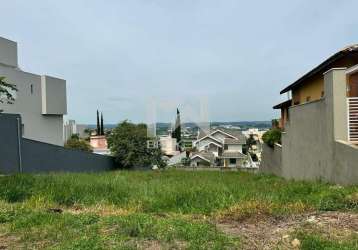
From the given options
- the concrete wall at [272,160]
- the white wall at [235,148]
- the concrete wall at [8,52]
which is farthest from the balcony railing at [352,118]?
the white wall at [235,148]

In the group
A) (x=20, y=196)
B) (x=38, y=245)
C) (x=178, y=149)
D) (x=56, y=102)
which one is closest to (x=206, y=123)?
(x=56, y=102)

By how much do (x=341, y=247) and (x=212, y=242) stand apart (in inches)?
54.5

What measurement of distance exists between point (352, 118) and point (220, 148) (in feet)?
211

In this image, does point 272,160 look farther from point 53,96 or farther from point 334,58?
point 53,96

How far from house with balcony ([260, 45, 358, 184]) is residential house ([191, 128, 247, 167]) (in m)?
44.2

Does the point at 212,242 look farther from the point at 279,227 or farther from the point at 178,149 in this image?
the point at 178,149

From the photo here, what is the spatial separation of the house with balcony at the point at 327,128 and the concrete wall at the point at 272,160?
1980mm

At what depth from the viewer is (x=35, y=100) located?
4088 cm

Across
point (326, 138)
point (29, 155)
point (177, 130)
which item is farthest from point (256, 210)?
point (177, 130)

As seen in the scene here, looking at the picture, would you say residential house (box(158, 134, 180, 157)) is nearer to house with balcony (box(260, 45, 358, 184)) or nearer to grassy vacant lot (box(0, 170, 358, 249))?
house with balcony (box(260, 45, 358, 184))

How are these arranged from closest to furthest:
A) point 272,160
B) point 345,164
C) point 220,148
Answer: point 345,164, point 272,160, point 220,148

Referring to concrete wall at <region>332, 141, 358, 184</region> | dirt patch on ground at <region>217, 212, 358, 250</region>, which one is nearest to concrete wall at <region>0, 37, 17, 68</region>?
concrete wall at <region>332, 141, 358, 184</region>

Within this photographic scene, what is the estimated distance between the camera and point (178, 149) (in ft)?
260

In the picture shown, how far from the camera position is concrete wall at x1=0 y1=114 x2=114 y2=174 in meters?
24.0
